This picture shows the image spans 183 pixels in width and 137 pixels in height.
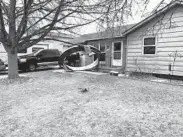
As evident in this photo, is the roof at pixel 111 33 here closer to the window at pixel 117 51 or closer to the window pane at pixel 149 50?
→ the window at pixel 117 51

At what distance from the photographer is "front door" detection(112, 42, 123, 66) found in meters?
11.2

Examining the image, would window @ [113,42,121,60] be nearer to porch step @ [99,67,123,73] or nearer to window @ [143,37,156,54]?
porch step @ [99,67,123,73]

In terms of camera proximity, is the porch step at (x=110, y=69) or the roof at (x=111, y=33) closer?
the roof at (x=111, y=33)

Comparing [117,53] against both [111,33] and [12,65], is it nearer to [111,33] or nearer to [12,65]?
[111,33]

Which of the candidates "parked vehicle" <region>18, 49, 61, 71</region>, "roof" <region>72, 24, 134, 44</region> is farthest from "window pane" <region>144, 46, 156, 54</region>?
"parked vehicle" <region>18, 49, 61, 71</region>

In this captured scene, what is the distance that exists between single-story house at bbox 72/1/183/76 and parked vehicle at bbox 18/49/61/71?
18.1 feet

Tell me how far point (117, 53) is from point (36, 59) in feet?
22.2

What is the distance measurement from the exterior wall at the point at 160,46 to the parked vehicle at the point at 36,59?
7.09m

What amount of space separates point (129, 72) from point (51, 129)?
769cm

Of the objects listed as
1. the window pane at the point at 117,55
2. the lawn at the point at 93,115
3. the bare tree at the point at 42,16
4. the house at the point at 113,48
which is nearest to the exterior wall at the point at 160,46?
the house at the point at 113,48

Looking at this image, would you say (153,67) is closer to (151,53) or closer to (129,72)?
(151,53)

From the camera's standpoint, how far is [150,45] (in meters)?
8.63

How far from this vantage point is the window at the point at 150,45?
8547 millimetres

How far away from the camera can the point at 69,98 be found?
466 centimetres
